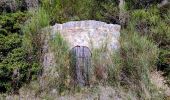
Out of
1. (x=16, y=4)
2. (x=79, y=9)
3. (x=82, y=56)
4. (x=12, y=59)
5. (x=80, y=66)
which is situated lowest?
(x=80, y=66)

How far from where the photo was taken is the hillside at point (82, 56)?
1148 centimetres

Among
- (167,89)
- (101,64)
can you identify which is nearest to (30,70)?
(101,64)

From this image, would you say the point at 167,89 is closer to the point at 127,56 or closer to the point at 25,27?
the point at 127,56

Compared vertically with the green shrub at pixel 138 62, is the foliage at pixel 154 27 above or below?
above

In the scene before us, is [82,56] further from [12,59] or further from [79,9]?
[79,9]

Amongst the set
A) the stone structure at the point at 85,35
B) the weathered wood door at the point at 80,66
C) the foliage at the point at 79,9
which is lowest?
the weathered wood door at the point at 80,66

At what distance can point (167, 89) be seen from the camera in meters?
11.6

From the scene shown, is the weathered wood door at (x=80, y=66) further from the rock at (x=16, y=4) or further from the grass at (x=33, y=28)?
the rock at (x=16, y=4)

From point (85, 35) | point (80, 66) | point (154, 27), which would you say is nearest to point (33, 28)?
point (85, 35)

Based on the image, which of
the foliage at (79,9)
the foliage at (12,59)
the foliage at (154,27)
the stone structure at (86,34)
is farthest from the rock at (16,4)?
the foliage at (154,27)

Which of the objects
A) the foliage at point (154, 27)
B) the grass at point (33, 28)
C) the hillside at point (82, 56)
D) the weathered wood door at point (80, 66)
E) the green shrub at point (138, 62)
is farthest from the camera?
the foliage at point (154, 27)

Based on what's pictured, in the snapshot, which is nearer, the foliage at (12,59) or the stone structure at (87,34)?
the foliage at (12,59)

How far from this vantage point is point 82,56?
1232 cm

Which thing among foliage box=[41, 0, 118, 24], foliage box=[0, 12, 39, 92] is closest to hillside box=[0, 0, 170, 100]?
foliage box=[0, 12, 39, 92]
